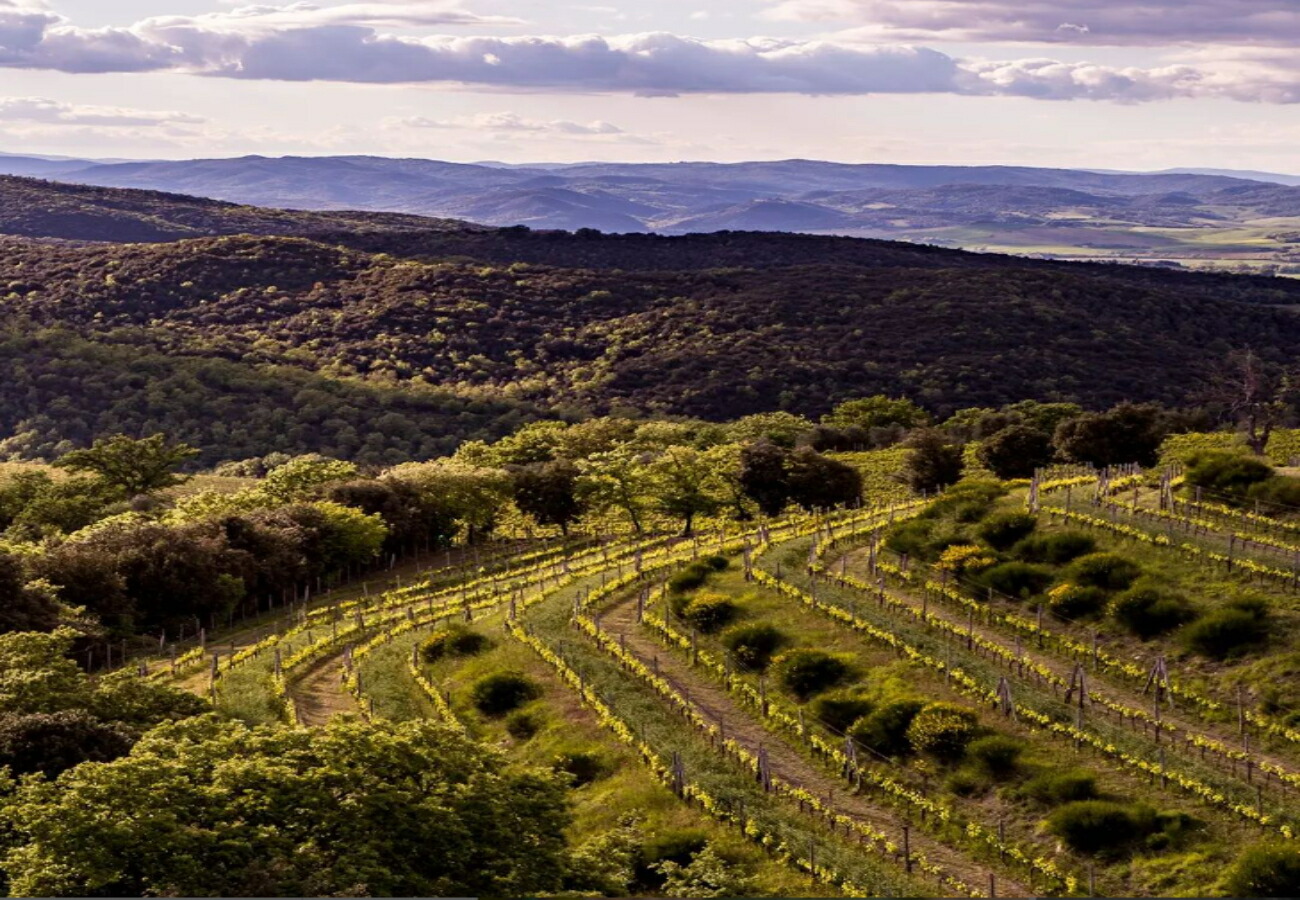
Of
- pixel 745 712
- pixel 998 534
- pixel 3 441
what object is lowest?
pixel 3 441

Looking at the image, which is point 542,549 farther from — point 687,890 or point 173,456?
point 687,890

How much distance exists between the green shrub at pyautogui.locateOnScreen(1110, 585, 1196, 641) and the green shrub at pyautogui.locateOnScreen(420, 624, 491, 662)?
2485cm

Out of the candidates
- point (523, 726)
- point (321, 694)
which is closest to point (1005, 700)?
point (523, 726)

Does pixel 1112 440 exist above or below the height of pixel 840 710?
above

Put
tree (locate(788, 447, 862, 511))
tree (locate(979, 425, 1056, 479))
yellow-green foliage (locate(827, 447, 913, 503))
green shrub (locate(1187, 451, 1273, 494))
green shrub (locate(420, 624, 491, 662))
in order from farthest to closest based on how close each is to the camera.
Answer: yellow-green foliage (locate(827, 447, 913, 503)) < tree (locate(788, 447, 862, 511)) < tree (locate(979, 425, 1056, 479)) < green shrub (locate(420, 624, 491, 662)) < green shrub (locate(1187, 451, 1273, 494))

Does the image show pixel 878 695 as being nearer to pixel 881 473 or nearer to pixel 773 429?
pixel 881 473

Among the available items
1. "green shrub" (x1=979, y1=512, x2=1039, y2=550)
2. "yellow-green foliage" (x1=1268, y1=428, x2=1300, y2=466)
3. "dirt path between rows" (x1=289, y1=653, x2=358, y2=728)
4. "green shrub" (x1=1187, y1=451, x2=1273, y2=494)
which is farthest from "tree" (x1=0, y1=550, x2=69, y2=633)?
"yellow-green foliage" (x1=1268, y1=428, x2=1300, y2=466)

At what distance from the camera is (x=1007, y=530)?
57.9 metres

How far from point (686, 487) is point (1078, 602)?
39429mm

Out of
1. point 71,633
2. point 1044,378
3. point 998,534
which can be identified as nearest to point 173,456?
point 71,633

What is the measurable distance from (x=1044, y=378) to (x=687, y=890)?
175534 mm

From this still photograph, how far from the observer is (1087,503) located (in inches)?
2339

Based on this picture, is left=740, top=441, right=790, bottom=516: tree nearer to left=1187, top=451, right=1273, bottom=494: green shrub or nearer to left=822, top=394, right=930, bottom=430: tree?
left=1187, top=451, right=1273, bottom=494: green shrub

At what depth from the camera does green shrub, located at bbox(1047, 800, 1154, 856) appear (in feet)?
120
